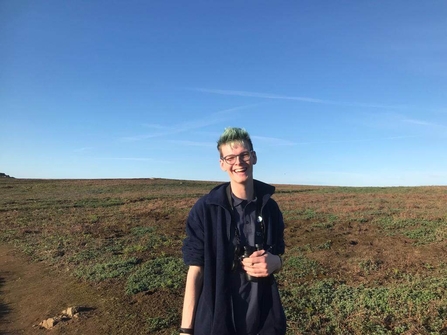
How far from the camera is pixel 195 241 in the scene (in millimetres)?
2486

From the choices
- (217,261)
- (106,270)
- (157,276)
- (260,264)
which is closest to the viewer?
(260,264)

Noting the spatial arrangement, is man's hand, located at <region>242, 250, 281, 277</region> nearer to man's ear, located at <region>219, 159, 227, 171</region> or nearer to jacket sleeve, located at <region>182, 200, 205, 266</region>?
jacket sleeve, located at <region>182, 200, 205, 266</region>

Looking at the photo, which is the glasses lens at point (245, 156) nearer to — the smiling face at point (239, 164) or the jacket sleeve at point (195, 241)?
the smiling face at point (239, 164)

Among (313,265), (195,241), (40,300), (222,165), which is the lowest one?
(40,300)

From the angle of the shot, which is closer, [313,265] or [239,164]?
[239,164]

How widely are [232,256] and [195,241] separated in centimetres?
27

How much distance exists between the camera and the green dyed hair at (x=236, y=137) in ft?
8.22

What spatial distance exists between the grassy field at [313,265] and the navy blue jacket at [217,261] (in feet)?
11.7

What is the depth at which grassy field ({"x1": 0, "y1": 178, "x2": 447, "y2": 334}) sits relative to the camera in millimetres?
6000

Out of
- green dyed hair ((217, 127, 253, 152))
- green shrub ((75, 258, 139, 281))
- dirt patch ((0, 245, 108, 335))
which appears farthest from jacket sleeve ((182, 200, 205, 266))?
green shrub ((75, 258, 139, 281))

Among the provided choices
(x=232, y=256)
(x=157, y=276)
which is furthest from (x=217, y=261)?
(x=157, y=276)

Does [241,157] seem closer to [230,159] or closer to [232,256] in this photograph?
[230,159]

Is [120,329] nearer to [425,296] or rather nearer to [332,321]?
[332,321]

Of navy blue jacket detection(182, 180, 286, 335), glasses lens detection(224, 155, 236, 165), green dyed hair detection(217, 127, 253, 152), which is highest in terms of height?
green dyed hair detection(217, 127, 253, 152)
